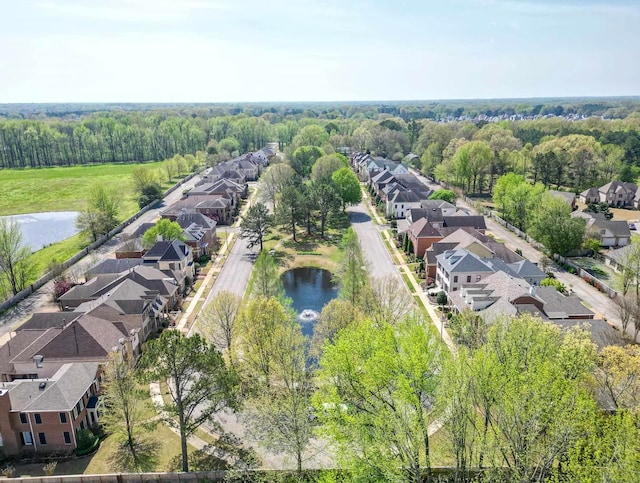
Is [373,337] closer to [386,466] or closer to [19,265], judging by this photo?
[386,466]

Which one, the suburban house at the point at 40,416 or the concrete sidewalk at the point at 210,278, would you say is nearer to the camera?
the suburban house at the point at 40,416

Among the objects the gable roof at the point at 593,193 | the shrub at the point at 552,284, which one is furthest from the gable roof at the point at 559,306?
the gable roof at the point at 593,193

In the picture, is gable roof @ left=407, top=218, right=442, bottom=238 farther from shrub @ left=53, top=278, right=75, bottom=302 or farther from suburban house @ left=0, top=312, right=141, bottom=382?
shrub @ left=53, top=278, right=75, bottom=302

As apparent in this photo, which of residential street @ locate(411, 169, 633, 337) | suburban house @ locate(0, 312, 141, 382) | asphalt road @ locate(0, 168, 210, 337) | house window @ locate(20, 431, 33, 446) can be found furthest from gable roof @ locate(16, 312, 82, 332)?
residential street @ locate(411, 169, 633, 337)

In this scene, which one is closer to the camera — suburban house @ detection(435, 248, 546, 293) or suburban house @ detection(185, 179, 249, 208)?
suburban house @ detection(435, 248, 546, 293)

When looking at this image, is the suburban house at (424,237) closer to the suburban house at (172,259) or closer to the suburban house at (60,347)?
the suburban house at (172,259)

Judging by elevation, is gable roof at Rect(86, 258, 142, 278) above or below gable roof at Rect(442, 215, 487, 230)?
below

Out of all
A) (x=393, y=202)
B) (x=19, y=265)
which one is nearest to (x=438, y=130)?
(x=393, y=202)
